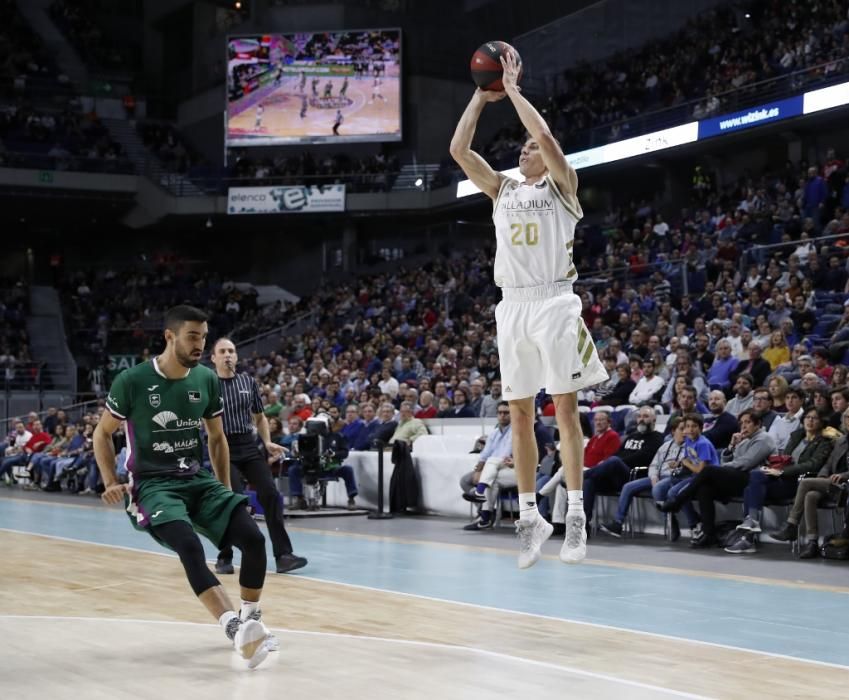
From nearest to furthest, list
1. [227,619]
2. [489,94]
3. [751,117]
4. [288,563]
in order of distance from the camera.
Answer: [227,619] < [489,94] < [288,563] < [751,117]

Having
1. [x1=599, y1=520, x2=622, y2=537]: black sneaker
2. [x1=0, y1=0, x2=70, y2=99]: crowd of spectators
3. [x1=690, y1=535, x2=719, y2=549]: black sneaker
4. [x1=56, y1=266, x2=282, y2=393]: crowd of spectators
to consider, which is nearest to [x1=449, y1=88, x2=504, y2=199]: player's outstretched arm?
[x1=690, y1=535, x2=719, y2=549]: black sneaker

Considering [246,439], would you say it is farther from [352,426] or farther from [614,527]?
[352,426]

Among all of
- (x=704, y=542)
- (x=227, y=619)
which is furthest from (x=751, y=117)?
(x=227, y=619)

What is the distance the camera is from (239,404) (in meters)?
8.05

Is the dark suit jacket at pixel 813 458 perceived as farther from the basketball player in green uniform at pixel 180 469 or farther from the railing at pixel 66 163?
the railing at pixel 66 163

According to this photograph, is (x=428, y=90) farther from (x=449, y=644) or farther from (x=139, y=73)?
(x=449, y=644)

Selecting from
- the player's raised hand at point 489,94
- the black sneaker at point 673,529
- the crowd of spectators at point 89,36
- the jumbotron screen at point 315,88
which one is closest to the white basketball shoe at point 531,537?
the player's raised hand at point 489,94

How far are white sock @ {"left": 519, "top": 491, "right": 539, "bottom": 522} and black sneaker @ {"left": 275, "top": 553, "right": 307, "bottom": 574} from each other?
10.5 ft

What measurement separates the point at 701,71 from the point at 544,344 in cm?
1916

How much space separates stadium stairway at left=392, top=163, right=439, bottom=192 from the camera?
30.1 meters

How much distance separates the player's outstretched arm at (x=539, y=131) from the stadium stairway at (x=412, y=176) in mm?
24882

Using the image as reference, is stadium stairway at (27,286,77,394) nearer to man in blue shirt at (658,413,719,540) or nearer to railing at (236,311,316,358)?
railing at (236,311,316,358)

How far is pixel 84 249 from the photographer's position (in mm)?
35969

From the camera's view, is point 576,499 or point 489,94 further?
point 576,499
